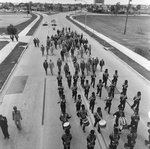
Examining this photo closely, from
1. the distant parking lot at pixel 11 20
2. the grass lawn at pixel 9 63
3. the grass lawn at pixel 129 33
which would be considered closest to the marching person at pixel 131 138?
the grass lawn at pixel 9 63

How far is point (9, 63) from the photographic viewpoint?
59.5ft

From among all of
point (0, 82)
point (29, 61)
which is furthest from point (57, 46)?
point (0, 82)

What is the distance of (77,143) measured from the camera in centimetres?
791

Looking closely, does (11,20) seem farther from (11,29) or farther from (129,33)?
(129,33)

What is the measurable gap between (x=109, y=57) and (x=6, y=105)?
1414 centimetres

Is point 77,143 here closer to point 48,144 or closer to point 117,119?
point 48,144

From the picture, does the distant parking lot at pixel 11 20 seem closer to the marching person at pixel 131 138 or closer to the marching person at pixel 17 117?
the marching person at pixel 17 117

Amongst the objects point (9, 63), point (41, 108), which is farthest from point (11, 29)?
point (41, 108)

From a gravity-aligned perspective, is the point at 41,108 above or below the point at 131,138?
below

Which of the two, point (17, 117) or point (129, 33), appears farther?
point (129, 33)

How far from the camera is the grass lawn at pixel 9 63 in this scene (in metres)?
14.9

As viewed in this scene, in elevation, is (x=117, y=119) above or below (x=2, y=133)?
above

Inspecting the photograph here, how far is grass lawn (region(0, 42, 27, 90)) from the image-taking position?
587 inches

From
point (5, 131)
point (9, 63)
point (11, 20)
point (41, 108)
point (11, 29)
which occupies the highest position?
point (11, 20)
